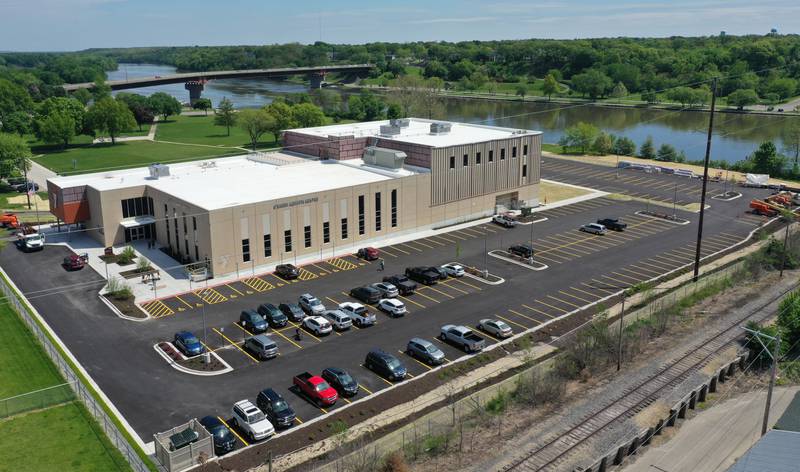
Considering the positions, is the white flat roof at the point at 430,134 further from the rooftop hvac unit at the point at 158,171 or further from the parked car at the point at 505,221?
the rooftop hvac unit at the point at 158,171

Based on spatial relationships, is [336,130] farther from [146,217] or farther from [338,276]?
[338,276]

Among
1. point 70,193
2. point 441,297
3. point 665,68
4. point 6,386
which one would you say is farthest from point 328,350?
point 665,68

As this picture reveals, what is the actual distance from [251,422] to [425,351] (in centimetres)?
1066

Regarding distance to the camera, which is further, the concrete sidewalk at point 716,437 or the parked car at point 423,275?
the parked car at point 423,275

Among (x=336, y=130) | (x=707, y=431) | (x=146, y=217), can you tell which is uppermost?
(x=336, y=130)

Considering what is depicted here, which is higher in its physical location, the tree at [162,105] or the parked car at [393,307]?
the tree at [162,105]

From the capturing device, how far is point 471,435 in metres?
27.8

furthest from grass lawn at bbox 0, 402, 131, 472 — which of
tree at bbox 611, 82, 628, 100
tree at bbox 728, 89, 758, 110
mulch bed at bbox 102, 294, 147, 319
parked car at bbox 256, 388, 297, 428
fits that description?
tree at bbox 611, 82, 628, 100

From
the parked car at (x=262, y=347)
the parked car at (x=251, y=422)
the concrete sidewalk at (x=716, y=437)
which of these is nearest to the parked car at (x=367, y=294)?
the parked car at (x=262, y=347)

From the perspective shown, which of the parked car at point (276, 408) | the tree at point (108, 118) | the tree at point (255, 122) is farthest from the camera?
the tree at point (108, 118)

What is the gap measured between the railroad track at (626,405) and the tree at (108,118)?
10622cm

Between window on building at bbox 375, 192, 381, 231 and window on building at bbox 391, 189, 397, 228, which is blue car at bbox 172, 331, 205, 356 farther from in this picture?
window on building at bbox 391, 189, 397, 228

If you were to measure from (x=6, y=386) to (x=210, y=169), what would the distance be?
35.8 m

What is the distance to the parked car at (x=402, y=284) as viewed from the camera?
146 feet
